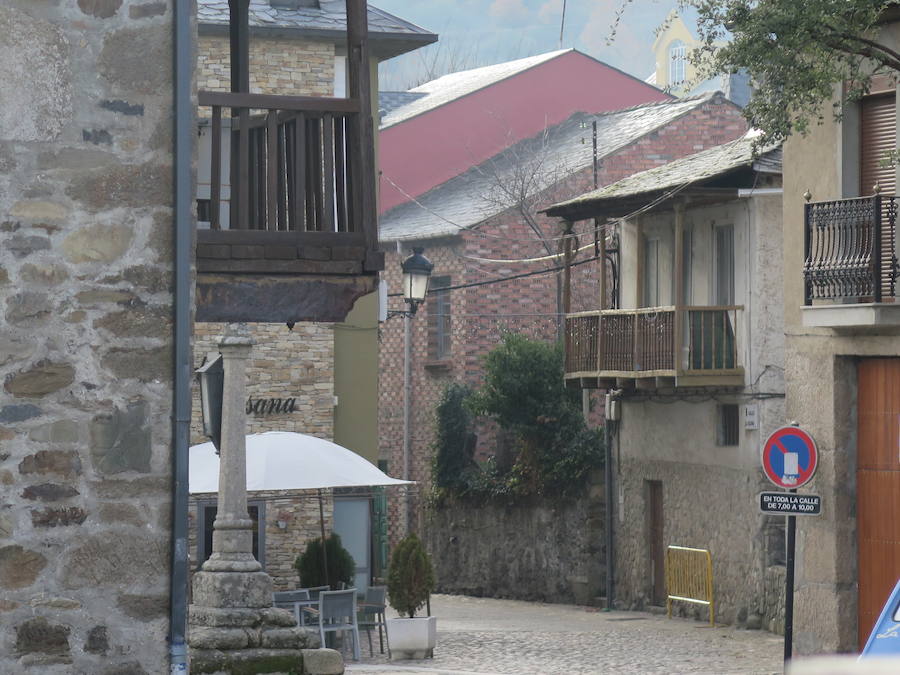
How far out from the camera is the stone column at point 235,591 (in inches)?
533

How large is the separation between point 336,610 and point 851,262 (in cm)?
640

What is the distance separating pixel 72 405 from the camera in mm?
7672

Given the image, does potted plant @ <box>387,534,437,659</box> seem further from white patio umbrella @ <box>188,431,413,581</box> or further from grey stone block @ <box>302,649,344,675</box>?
grey stone block @ <box>302,649,344,675</box>

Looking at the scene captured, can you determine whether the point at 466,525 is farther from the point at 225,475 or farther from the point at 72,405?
the point at 72,405

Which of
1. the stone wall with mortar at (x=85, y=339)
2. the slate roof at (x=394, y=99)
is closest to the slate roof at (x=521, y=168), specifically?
the slate roof at (x=394, y=99)

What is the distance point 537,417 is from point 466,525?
9.07 feet

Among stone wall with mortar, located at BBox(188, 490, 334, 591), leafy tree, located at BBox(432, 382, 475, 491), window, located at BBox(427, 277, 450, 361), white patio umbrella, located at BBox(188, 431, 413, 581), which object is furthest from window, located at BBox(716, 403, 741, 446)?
window, located at BBox(427, 277, 450, 361)

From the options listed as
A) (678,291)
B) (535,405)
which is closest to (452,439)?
(535,405)

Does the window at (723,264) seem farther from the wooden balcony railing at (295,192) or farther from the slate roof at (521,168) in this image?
the wooden balcony railing at (295,192)

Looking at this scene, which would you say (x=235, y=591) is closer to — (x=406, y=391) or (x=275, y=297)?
(x=275, y=297)

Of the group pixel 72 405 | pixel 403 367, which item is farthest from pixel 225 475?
pixel 403 367

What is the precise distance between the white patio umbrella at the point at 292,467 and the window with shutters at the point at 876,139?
6.03 meters

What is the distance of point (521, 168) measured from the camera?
113ft

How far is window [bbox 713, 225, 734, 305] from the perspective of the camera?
24625 mm
